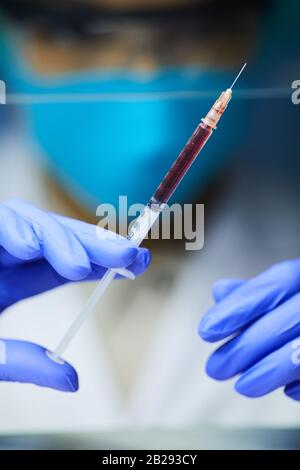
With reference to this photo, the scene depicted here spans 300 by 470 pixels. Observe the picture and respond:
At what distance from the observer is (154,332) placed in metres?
1.33

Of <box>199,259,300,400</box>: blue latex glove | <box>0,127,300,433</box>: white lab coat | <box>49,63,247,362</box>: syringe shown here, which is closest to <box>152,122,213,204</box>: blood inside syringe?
<box>49,63,247,362</box>: syringe

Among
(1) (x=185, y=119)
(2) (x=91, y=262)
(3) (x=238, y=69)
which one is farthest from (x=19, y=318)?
(3) (x=238, y=69)

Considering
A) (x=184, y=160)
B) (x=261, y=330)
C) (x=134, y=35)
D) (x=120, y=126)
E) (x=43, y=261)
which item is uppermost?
(x=134, y=35)

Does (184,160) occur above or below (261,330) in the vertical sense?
above

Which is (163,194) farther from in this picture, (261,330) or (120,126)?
(261,330)

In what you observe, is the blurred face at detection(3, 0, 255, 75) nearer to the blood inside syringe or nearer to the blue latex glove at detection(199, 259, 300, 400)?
the blood inside syringe

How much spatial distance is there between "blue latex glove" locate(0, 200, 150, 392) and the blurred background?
3 cm

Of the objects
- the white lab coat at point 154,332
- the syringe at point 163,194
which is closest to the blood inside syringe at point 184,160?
the syringe at point 163,194

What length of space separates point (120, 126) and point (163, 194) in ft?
0.54

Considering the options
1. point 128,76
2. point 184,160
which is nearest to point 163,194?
point 184,160

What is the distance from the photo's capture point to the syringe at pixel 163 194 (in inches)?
48.9

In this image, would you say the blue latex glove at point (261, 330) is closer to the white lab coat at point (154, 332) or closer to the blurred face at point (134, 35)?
the white lab coat at point (154, 332)

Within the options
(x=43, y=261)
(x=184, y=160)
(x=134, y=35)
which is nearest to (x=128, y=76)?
(x=134, y=35)
